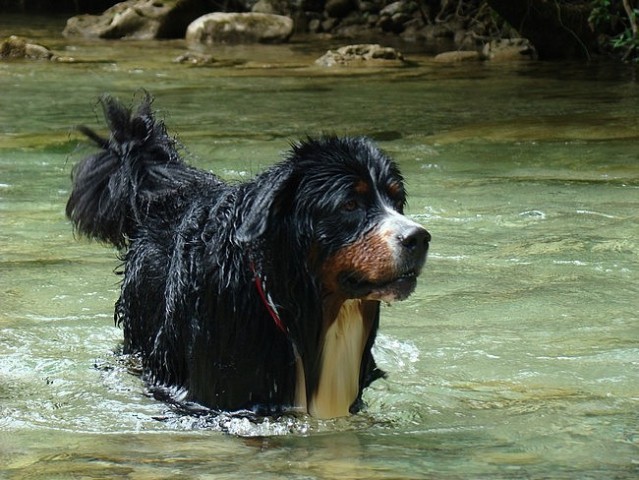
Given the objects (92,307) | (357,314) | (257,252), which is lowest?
(92,307)

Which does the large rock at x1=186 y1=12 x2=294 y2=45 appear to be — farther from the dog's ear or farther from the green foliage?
the dog's ear

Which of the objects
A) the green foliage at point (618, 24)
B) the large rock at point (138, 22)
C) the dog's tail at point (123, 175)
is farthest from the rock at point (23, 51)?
the dog's tail at point (123, 175)

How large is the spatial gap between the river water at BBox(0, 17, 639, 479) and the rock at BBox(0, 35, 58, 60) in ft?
13.1

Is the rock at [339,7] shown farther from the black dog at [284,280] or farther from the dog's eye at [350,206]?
the dog's eye at [350,206]

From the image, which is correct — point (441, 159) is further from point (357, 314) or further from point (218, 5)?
point (218, 5)

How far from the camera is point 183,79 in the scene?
14281 mm

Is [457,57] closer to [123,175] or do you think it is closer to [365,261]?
[123,175]

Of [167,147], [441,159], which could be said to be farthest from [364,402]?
[441,159]

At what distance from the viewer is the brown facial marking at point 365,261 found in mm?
3686

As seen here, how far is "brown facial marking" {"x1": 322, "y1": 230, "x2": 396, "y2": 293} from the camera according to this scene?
3.69 m

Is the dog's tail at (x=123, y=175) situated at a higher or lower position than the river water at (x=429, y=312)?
higher

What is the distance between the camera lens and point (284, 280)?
3.79 metres

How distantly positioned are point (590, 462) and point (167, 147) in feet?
7.19

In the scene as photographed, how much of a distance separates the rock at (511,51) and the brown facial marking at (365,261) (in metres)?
13.2
